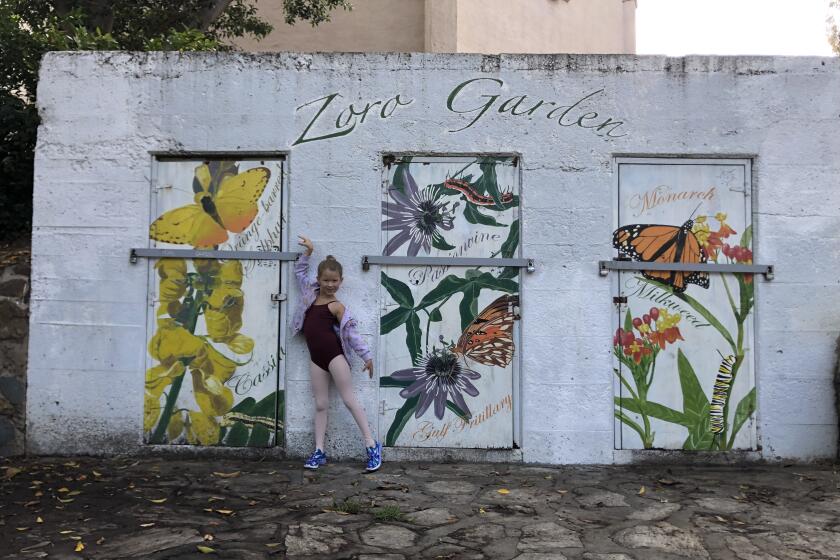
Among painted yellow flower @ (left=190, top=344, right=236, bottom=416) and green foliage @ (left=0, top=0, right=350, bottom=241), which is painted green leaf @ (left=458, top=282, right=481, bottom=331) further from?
green foliage @ (left=0, top=0, right=350, bottom=241)

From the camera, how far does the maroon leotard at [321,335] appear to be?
17.7 ft

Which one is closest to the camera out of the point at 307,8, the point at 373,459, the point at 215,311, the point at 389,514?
the point at 389,514

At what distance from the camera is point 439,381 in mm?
5641

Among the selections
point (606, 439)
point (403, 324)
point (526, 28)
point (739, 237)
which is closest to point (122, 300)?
point (403, 324)

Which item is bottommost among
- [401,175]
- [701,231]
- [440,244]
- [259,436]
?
[259,436]

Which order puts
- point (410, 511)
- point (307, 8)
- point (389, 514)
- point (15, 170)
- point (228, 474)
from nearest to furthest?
point (389, 514), point (410, 511), point (228, 474), point (15, 170), point (307, 8)

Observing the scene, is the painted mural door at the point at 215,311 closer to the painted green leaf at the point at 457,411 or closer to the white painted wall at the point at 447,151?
→ the white painted wall at the point at 447,151

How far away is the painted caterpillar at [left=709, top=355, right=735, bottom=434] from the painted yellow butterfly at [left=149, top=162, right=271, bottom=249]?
3.89 meters

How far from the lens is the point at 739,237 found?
5.68m

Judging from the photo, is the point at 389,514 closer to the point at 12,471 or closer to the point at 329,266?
the point at 329,266

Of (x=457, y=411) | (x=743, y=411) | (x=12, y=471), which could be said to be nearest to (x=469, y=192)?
(x=457, y=411)

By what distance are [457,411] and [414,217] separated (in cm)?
157

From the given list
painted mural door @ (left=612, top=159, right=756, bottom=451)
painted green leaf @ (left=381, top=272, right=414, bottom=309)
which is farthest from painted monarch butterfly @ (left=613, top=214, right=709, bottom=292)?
painted green leaf @ (left=381, top=272, right=414, bottom=309)

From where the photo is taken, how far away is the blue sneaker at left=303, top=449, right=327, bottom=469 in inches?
210
